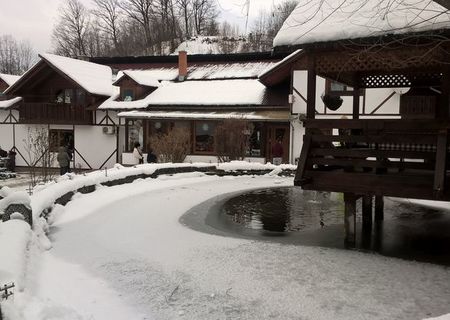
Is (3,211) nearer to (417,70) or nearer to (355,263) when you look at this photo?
(355,263)

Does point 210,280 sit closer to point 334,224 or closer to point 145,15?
point 334,224

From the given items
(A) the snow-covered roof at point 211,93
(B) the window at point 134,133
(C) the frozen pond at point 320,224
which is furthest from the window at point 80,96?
(C) the frozen pond at point 320,224

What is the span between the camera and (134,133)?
26953 millimetres

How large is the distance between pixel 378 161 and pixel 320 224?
7.60ft

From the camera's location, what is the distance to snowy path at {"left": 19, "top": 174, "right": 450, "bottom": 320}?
501 cm

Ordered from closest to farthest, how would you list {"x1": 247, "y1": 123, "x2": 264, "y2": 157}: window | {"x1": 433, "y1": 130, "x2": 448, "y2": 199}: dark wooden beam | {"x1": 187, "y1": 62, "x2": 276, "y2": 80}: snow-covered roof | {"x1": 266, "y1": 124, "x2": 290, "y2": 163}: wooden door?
{"x1": 433, "y1": 130, "x2": 448, "y2": 199}: dark wooden beam → {"x1": 266, "y1": 124, "x2": 290, "y2": 163}: wooden door → {"x1": 247, "y1": 123, "x2": 264, "y2": 157}: window → {"x1": 187, "y1": 62, "x2": 276, "y2": 80}: snow-covered roof

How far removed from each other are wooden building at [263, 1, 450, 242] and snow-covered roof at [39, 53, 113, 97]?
2099cm

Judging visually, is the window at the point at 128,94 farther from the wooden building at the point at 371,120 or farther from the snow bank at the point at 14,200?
the snow bank at the point at 14,200

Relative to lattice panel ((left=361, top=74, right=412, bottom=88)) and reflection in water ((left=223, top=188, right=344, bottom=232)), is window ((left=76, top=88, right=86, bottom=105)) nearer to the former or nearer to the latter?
reflection in water ((left=223, top=188, right=344, bottom=232))

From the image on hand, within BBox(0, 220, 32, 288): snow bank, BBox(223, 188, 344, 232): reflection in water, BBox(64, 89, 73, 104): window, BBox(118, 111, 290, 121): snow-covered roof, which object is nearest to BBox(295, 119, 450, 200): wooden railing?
BBox(223, 188, 344, 232): reflection in water

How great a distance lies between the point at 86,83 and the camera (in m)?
27.3

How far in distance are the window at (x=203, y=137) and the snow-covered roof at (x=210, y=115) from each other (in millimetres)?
1003

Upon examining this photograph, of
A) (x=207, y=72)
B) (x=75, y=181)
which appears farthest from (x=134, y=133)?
(x=75, y=181)

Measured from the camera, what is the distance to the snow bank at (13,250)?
493 centimetres
